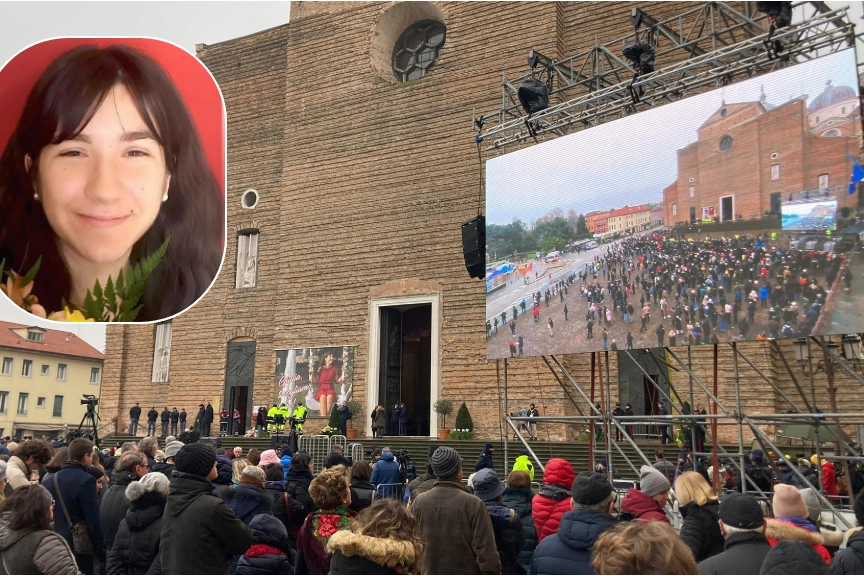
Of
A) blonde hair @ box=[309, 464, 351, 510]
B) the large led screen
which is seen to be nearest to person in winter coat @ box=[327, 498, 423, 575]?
blonde hair @ box=[309, 464, 351, 510]

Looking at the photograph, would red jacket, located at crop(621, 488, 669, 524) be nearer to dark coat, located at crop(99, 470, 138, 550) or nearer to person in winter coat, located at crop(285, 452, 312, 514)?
person in winter coat, located at crop(285, 452, 312, 514)

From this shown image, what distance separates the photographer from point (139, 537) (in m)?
4.29

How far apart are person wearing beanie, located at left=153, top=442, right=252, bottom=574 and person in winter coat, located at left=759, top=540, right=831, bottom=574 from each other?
243 cm

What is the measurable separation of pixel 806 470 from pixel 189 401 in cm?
1859

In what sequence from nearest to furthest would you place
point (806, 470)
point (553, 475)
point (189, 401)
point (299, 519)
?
point (553, 475)
point (299, 519)
point (806, 470)
point (189, 401)

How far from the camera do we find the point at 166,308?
3.80 metres

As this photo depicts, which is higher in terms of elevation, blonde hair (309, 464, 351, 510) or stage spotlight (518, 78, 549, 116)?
stage spotlight (518, 78, 549, 116)

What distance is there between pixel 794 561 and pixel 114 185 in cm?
346

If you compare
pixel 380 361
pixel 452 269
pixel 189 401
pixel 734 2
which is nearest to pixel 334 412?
pixel 380 361

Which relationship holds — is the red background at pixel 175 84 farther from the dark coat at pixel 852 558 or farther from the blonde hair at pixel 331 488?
the dark coat at pixel 852 558

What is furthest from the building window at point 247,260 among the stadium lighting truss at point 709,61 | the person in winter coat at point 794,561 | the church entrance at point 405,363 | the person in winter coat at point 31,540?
the person in winter coat at point 794,561

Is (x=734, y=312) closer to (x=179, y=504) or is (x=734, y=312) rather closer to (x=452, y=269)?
(x=179, y=504)

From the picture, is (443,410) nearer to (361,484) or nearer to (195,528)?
(361,484)

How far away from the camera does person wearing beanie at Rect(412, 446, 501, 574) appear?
4168mm
